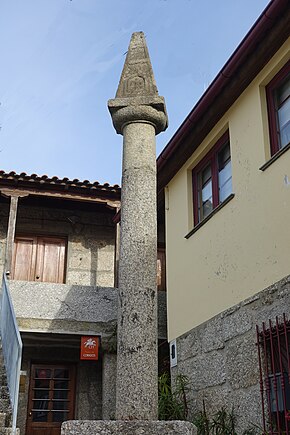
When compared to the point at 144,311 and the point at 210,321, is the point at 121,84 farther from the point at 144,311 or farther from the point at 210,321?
the point at 210,321

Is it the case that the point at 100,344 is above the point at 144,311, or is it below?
above

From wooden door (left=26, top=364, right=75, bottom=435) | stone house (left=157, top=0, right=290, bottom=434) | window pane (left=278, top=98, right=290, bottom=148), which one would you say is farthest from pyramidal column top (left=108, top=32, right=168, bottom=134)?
wooden door (left=26, top=364, right=75, bottom=435)

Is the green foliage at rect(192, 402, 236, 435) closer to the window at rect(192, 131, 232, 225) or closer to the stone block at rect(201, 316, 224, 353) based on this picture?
the stone block at rect(201, 316, 224, 353)

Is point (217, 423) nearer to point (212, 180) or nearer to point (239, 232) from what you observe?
point (239, 232)

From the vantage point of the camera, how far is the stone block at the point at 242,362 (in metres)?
6.48

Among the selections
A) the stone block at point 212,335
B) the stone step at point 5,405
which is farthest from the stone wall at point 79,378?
the stone block at point 212,335

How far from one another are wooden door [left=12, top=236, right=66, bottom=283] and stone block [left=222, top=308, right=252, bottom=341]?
6344 mm

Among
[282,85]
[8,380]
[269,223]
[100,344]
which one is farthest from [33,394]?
[282,85]

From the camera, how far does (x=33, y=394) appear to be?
436 inches

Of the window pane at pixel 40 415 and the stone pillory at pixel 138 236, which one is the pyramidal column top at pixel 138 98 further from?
the window pane at pixel 40 415

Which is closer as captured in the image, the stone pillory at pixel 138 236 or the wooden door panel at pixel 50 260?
the stone pillory at pixel 138 236

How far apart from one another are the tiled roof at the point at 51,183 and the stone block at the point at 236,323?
17.2 ft

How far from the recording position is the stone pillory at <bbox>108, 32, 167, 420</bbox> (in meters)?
4.17

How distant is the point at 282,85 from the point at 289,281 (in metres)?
2.36
